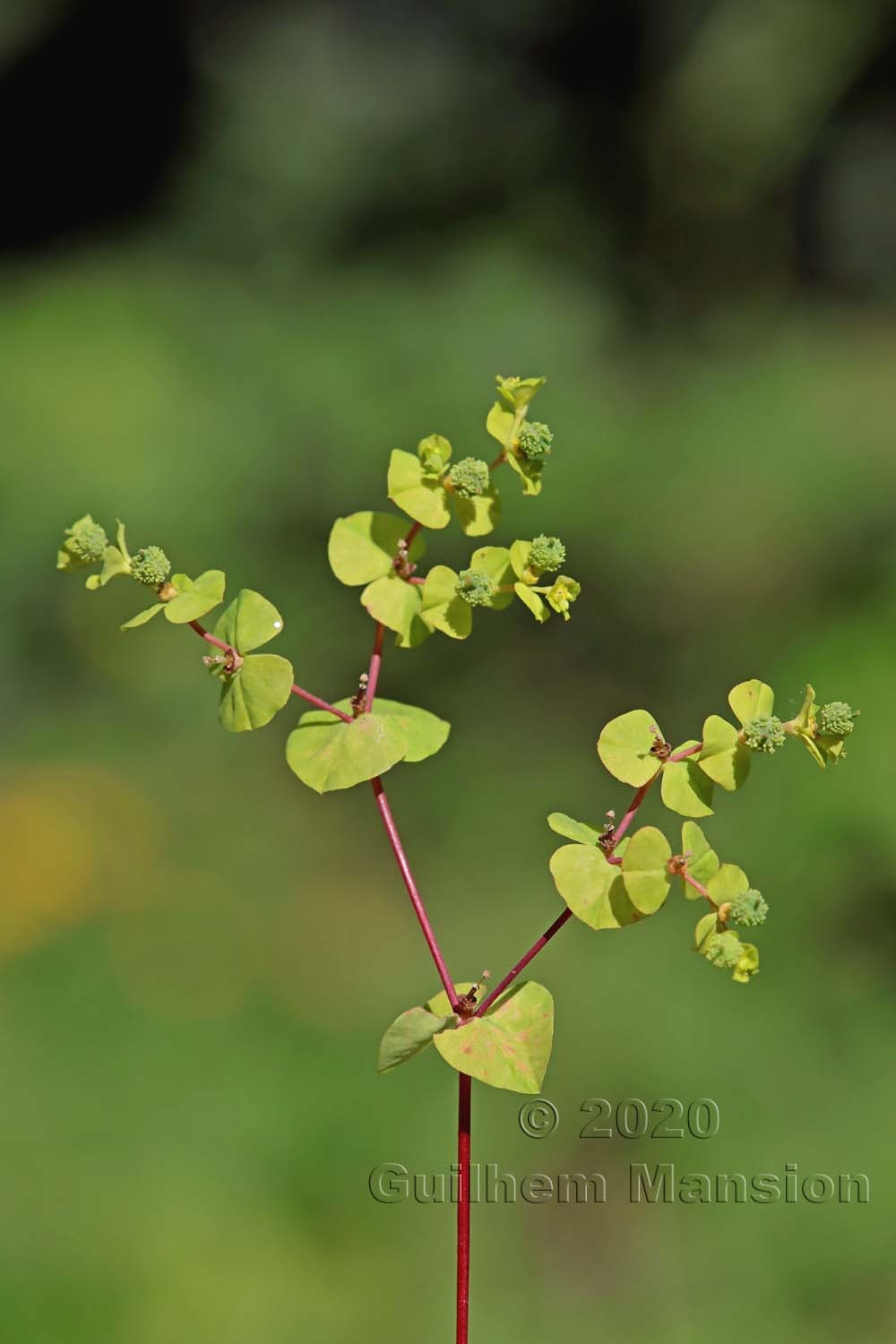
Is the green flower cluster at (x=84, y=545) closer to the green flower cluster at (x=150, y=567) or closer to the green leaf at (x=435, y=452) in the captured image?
the green flower cluster at (x=150, y=567)

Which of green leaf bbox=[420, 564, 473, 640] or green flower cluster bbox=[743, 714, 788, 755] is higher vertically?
green leaf bbox=[420, 564, 473, 640]

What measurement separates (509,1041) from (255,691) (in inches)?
6.2

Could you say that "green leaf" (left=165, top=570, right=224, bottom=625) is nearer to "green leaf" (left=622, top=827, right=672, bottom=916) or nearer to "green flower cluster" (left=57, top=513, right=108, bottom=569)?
"green flower cluster" (left=57, top=513, right=108, bottom=569)

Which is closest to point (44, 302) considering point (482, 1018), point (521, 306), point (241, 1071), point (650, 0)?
point (521, 306)

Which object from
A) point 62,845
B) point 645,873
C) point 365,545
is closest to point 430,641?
point 62,845

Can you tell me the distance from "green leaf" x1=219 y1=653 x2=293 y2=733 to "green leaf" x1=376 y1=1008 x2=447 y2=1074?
0.12m

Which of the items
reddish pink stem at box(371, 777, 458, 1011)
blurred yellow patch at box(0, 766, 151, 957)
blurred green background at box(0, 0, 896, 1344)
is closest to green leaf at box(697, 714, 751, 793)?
reddish pink stem at box(371, 777, 458, 1011)

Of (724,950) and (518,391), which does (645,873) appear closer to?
(724,950)

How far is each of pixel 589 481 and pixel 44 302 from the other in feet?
3.32

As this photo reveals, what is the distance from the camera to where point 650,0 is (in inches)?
88.4

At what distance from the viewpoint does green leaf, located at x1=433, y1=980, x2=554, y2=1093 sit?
44 centimetres

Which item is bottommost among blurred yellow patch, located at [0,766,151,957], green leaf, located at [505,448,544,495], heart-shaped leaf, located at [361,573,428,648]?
heart-shaped leaf, located at [361,573,428,648]

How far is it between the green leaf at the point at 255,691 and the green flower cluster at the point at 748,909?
17 cm

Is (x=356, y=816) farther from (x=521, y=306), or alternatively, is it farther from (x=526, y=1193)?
(x=521, y=306)
